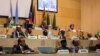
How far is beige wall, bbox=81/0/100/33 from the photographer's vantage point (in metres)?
5.70

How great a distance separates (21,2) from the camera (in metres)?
4.93

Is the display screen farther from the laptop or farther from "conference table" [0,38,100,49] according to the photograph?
the laptop

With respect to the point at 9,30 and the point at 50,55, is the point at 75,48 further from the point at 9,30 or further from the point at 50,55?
the point at 9,30

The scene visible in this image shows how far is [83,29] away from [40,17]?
132 centimetres

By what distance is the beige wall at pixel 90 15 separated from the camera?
18.7 ft

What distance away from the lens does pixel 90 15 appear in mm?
5883

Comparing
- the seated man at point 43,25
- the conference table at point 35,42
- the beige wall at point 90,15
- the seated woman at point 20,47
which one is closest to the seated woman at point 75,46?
the conference table at point 35,42

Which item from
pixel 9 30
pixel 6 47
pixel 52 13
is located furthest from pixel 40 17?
pixel 6 47

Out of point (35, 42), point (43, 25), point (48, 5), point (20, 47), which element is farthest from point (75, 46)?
point (48, 5)

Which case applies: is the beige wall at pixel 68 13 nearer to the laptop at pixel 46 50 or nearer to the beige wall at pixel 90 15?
the beige wall at pixel 90 15

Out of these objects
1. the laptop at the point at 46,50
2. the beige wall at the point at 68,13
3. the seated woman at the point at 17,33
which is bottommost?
the laptop at the point at 46,50

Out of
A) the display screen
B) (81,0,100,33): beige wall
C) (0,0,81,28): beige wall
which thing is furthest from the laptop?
(81,0,100,33): beige wall

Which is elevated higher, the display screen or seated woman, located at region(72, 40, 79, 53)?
the display screen

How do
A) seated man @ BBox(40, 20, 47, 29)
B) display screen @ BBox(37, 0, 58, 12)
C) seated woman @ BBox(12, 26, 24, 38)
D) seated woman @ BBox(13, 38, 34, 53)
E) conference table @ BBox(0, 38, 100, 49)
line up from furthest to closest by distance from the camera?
1. display screen @ BBox(37, 0, 58, 12)
2. seated man @ BBox(40, 20, 47, 29)
3. seated woman @ BBox(12, 26, 24, 38)
4. conference table @ BBox(0, 38, 100, 49)
5. seated woman @ BBox(13, 38, 34, 53)
